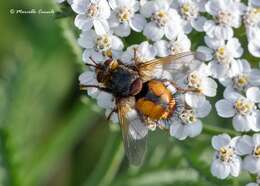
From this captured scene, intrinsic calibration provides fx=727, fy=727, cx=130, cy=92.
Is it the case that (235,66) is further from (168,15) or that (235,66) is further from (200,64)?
(168,15)

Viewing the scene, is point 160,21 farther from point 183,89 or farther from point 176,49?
point 183,89

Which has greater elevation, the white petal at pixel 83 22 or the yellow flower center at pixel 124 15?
the white petal at pixel 83 22

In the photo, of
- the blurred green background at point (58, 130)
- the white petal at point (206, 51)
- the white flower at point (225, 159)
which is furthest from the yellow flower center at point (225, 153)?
the white petal at point (206, 51)

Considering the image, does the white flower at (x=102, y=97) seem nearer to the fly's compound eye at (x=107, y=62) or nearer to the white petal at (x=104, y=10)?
the fly's compound eye at (x=107, y=62)

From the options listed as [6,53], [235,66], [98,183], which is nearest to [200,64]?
[235,66]

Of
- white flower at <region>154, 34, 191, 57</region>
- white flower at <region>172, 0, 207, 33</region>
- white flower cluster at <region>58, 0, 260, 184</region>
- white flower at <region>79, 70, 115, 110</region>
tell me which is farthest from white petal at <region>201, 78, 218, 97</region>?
white flower at <region>79, 70, 115, 110</region>

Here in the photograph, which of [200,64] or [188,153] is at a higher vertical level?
[200,64]

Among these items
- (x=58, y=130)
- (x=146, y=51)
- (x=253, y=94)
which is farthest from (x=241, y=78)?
(x=58, y=130)

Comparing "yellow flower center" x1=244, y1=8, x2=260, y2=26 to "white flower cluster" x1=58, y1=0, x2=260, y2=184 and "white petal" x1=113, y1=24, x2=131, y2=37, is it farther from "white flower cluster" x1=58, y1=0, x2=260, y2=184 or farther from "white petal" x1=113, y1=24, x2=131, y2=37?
"white petal" x1=113, y1=24, x2=131, y2=37
